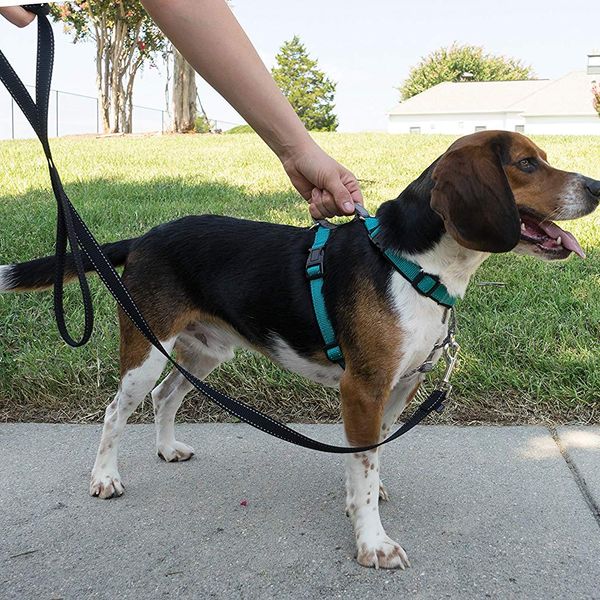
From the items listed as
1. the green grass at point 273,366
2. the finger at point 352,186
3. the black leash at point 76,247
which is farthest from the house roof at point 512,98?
the black leash at point 76,247

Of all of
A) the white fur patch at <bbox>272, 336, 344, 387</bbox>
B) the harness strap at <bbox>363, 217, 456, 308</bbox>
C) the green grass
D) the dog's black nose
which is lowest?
the green grass

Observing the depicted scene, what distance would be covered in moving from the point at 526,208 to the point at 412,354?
670mm

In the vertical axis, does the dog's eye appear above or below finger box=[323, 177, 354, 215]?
above

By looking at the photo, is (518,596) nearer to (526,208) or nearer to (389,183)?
(526,208)

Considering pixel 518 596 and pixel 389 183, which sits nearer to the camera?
pixel 518 596

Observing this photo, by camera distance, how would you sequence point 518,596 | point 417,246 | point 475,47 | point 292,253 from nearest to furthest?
1. point 518,596
2. point 417,246
3. point 292,253
4. point 475,47

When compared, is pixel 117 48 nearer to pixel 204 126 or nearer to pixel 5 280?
pixel 204 126

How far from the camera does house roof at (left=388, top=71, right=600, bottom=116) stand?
6169 cm

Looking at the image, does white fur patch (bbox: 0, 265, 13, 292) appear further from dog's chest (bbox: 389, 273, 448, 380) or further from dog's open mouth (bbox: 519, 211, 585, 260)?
dog's open mouth (bbox: 519, 211, 585, 260)

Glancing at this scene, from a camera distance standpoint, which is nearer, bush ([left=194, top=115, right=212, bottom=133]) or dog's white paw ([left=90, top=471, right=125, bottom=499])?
dog's white paw ([left=90, top=471, right=125, bottom=499])

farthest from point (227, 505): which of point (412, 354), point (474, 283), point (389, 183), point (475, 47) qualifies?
point (475, 47)

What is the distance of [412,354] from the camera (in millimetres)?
2756

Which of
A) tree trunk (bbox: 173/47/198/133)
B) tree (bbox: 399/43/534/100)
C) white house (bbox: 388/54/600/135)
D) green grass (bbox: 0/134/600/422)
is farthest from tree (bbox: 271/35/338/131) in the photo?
green grass (bbox: 0/134/600/422)

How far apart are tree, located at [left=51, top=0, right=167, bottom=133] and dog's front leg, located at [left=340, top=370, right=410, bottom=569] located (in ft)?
75.5
